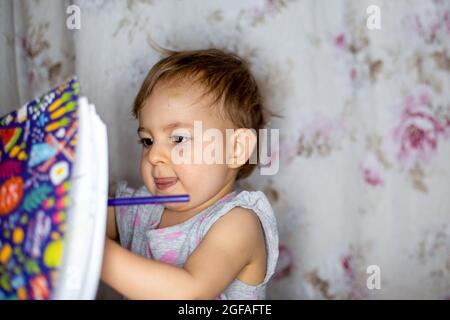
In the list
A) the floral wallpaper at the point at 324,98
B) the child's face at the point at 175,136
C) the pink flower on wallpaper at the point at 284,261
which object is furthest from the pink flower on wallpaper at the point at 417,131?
the child's face at the point at 175,136

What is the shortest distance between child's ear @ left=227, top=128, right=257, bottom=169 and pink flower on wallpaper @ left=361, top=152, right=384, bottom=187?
0.96ft

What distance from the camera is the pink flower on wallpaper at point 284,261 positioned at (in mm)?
1227

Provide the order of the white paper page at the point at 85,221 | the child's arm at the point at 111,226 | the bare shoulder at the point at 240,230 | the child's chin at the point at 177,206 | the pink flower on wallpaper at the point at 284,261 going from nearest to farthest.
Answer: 1. the white paper page at the point at 85,221
2. the bare shoulder at the point at 240,230
3. the child's chin at the point at 177,206
4. the child's arm at the point at 111,226
5. the pink flower on wallpaper at the point at 284,261

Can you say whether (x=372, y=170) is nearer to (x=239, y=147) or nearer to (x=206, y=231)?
(x=239, y=147)

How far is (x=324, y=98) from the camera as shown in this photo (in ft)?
3.88

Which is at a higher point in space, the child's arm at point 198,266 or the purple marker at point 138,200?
the purple marker at point 138,200

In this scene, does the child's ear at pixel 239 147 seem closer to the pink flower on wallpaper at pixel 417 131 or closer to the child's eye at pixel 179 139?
the child's eye at pixel 179 139

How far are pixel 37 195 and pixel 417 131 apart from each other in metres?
0.83

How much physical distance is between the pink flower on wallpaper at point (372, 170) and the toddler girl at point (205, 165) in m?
0.29

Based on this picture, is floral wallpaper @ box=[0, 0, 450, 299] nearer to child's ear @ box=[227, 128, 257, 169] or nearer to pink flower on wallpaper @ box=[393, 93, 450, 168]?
pink flower on wallpaper @ box=[393, 93, 450, 168]

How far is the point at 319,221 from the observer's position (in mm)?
1207

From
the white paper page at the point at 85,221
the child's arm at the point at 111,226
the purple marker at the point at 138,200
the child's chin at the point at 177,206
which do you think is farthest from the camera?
the child's arm at the point at 111,226

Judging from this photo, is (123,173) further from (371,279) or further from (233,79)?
(371,279)

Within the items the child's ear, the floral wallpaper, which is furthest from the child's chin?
the floral wallpaper
